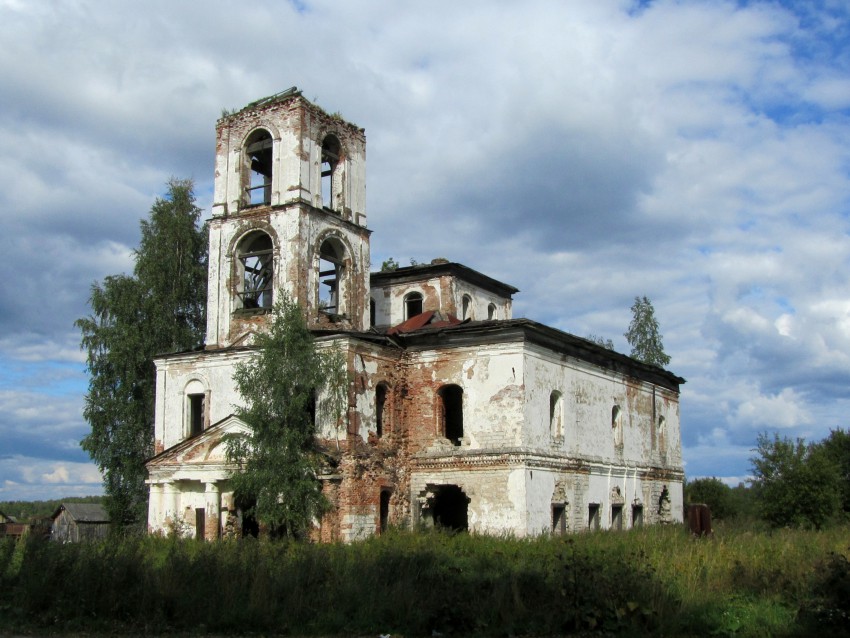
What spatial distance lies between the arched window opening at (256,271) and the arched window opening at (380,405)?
13.8ft

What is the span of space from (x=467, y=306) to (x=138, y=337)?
478 inches

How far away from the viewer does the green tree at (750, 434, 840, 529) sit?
105 ft

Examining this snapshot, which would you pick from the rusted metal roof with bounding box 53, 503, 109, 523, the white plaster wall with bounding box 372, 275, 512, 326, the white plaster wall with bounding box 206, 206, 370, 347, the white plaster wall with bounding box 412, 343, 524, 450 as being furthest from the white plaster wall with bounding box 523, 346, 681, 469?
the rusted metal roof with bounding box 53, 503, 109, 523

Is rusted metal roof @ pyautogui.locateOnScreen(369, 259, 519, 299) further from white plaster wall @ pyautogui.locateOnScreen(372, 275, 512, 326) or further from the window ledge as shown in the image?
the window ledge

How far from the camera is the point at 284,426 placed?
75.9ft

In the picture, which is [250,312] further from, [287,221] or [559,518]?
[559,518]

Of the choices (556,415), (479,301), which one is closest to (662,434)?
(479,301)

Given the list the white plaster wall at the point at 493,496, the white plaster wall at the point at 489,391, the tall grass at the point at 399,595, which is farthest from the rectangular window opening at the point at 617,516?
the tall grass at the point at 399,595

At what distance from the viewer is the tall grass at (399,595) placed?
12.1 metres

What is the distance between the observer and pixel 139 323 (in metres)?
Result: 33.8

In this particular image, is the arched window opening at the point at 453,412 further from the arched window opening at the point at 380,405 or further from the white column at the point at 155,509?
the white column at the point at 155,509

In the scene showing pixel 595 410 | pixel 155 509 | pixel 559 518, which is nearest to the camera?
pixel 155 509

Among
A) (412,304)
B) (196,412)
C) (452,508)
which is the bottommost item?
(452,508)

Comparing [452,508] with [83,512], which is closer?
[452,508]
